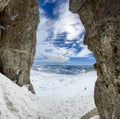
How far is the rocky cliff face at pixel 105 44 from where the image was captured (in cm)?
788

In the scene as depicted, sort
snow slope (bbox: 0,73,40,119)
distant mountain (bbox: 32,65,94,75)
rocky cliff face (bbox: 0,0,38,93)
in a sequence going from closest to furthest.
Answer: snow slope (bbox: 0,73,40,119) < rocky cliff face (bbox: 0,0,38,93) < distant mountain (bbox: 32,65,94,75)

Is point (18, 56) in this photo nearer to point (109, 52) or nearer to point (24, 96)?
point (24, 96)

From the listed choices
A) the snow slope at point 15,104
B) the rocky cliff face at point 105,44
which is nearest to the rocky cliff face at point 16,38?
the snow slope at point 15,104

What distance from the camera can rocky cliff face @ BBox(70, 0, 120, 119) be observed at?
7883 millimetres

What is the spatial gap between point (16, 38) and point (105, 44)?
1117 centimetres

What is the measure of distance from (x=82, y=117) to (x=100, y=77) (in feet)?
18.1

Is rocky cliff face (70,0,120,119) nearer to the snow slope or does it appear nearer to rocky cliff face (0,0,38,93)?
the snow slope

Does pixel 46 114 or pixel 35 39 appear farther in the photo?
pixel 35 39

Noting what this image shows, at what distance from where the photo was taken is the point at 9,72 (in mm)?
17812

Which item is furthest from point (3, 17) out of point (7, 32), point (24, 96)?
point (24, 96)

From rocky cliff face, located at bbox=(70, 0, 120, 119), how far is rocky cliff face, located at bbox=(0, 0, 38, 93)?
8.64m

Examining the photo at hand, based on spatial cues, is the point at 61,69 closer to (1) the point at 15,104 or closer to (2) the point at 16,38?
(2) the point at 16,38

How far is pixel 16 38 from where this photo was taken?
18.3 metres

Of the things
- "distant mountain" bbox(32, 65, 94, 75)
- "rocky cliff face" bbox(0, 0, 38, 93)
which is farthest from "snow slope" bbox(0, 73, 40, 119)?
"distant mountain" bbox(32, 65, 94, 75)
